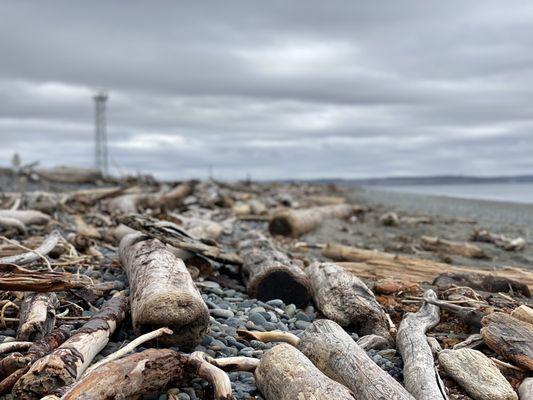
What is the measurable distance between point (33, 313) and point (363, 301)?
9.65 feet

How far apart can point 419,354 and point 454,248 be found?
24.1ft

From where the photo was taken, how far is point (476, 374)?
157 inches

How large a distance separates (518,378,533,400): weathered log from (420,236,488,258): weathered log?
279 inches

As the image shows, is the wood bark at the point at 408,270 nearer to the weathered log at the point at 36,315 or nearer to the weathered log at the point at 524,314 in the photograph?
the weathered log at the point at 524,314

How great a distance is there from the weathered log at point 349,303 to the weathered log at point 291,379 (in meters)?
1.46

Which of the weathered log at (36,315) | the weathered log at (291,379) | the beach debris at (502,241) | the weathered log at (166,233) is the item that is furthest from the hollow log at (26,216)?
the beach debris at (502,241)

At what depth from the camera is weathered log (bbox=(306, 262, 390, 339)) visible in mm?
5074

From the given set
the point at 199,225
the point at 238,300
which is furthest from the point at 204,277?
the point at 199,225

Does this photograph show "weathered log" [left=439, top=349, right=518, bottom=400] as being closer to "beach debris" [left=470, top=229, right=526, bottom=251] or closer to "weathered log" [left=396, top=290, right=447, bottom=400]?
"weathered log" [left=396, top=290, right=447, bottom=400]

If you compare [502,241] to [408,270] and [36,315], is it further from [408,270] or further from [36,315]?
[36,315]

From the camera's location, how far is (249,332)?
4555mm

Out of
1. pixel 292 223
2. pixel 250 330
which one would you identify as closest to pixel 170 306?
pixel 250 330

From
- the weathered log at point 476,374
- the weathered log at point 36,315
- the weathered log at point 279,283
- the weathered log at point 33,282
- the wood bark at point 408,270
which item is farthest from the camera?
the wood bark at point 408,270

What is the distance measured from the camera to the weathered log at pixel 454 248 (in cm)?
1074
